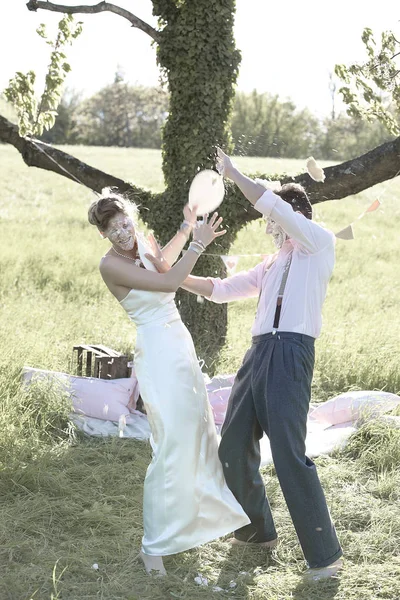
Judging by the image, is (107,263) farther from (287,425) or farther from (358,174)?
(358,174)

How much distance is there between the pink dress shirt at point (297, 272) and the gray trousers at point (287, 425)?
8 cm

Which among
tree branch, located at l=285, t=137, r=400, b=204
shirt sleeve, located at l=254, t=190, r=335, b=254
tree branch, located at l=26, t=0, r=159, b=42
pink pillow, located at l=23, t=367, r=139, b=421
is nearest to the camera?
shirt sleeve, located at l=254, t=190, r=335, b=254

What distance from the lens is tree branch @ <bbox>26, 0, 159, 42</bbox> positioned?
26.0ft

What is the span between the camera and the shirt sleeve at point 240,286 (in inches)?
169

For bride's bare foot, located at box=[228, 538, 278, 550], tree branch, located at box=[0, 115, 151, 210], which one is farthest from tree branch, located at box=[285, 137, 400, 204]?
bride's bare foot, located at box=[228, 538, 278, 550]

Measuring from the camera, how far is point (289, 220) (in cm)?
371

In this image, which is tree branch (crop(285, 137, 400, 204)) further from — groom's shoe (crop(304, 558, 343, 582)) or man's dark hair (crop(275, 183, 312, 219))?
groom's shoe (crop(304, 558, 343, 582))

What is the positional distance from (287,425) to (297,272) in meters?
0.73

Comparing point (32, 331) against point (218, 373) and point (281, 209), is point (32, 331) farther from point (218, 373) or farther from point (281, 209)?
point (281, 209)

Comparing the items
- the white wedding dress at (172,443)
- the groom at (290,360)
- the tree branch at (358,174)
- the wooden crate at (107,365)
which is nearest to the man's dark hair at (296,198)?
the groom at (290,360)

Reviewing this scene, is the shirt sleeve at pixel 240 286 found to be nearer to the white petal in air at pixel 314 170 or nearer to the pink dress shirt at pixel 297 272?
the pink dress shirt at pixel 297 272

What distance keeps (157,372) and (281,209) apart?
103 centimetres

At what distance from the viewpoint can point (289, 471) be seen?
3855 mm

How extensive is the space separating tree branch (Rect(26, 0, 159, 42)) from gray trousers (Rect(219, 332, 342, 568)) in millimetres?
5006
